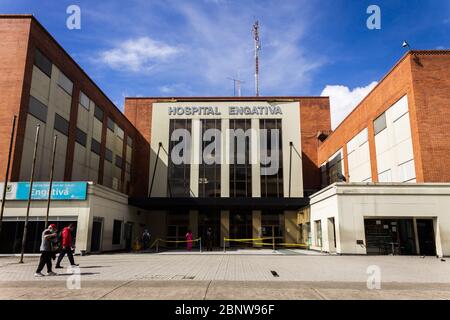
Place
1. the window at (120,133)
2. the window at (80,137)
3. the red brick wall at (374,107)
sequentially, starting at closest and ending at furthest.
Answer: the red brick wall at (374,107) < the window at (80,137) < the window at (120,133)

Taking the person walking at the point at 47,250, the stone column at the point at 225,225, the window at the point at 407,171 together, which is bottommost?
the person walking at the point at 47,250

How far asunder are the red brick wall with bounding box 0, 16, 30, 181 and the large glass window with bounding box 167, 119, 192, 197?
59.1ft

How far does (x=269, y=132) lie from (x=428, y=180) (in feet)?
63.4

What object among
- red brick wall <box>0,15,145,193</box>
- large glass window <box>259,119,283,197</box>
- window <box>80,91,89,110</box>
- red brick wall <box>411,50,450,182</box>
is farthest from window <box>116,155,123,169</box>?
red brick wall <box>411,50,450,182</box>

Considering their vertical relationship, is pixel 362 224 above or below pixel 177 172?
below

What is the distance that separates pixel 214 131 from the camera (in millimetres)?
39719

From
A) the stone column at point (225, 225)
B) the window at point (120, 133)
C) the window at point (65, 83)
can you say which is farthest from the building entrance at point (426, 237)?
the window at point (120, 133)

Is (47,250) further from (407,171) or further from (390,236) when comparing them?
(407,171)

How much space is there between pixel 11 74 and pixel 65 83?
19.3ft

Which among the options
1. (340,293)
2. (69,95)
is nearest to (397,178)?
(340,293)

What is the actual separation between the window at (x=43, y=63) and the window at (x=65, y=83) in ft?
4.58

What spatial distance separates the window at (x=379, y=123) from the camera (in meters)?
28.6

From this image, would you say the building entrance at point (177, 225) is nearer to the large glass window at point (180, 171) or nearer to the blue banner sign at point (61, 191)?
the large glass window at point (180, 171)
